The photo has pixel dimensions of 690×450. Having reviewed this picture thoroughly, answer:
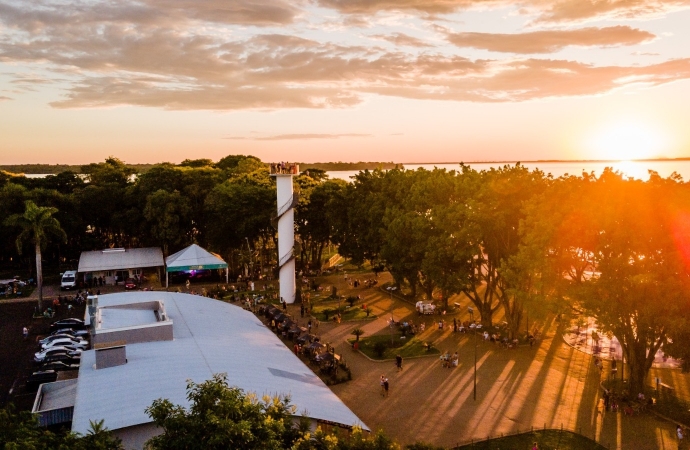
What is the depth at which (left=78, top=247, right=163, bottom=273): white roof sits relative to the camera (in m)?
56.0

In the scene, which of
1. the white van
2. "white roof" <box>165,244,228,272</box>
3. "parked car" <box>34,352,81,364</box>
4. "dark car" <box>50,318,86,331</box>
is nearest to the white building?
the white van

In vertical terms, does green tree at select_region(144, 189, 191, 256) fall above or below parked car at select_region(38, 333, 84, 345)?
above

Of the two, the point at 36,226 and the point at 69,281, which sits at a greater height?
the point at 36,226

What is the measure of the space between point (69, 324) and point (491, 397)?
31.0 meters

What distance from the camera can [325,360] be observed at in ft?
103

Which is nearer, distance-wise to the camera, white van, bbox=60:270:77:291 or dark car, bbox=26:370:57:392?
dark car, bbox=26:370:57:392

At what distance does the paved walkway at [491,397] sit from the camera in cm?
2441

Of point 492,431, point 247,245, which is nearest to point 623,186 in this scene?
point 492,431

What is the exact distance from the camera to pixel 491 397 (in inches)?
1107

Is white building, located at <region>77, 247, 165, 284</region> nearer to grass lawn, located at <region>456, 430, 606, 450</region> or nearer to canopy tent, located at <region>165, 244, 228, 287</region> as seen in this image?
canopy tent, located at <region>165, 244, 228, 287</region>

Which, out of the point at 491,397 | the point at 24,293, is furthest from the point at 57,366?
the point at 24,293

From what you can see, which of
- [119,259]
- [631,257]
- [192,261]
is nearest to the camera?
[631,257]

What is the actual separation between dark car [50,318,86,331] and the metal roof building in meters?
6.08

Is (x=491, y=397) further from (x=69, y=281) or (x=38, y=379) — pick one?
(x=69, y=281)
